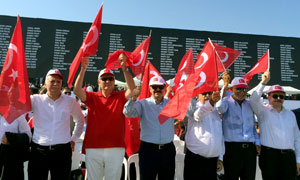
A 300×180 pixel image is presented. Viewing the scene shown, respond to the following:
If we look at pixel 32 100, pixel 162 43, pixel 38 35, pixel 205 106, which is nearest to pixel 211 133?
pixel 205 106

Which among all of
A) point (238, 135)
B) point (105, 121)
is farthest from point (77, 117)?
point (238, 135)

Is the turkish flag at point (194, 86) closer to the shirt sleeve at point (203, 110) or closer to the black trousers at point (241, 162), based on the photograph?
the shirt sleeve at point (203, 110)

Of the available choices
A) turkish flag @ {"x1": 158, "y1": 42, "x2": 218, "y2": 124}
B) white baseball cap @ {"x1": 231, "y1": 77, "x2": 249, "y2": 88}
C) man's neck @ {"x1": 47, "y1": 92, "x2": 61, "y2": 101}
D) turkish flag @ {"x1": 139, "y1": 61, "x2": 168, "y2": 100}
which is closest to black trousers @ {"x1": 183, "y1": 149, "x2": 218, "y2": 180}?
turkish flag @ {"x1": 158, "y1": 42, "x2": 218, "y2": 124}

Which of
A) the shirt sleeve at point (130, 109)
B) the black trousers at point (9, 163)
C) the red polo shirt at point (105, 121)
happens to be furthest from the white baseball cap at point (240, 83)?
the black trousers at point (9, 163)

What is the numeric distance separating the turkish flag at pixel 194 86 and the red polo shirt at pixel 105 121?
1.75ft

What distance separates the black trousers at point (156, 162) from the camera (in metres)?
2.80

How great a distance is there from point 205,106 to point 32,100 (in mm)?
2201

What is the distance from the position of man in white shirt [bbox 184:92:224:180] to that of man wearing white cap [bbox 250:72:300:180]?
68cm

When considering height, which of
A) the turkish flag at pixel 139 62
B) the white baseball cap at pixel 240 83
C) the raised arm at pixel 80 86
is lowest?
the raised arm at pixel 80 86

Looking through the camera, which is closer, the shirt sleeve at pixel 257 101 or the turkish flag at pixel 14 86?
the turkish flag at pixel 14 86

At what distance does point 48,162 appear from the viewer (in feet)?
8.55

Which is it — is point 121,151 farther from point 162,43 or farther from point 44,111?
point 162,43

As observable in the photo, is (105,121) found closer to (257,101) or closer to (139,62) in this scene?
(139,62)

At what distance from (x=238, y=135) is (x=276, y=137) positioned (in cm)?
53
